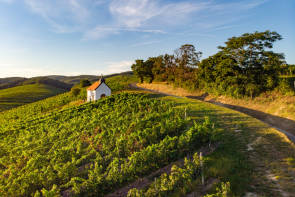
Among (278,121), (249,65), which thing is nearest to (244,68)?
(249,65)

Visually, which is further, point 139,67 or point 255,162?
point 139,67

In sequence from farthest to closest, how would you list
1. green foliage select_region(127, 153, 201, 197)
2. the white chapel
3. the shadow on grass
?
1. the white chapel
2. the shadow on grass
3. green foliage select_region(127, 153, 201, 197)

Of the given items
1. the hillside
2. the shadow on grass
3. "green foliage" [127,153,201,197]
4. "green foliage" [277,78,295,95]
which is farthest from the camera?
"green foliage" [277,78,295,95]

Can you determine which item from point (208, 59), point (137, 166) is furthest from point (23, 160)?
point (208, 59)

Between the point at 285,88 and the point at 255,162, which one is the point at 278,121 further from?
the point at 255,162

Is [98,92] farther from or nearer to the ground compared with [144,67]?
nearer to the ground

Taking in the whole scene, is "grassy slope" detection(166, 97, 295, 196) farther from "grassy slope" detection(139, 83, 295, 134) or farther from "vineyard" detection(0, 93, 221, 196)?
"grassy slope" detection(139, 83, 295, 134)

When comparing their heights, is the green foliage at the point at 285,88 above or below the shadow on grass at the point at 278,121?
above

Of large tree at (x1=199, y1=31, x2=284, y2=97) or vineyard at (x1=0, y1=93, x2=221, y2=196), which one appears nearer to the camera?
vineyard at (x1=0, y1=93, x2=221, y2=196)

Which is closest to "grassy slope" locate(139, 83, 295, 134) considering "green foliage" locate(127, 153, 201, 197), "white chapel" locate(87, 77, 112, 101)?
"green foliage" locate(127, 153, 201, 197)

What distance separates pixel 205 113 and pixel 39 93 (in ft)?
382

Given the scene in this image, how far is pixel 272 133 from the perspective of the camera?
14.1m

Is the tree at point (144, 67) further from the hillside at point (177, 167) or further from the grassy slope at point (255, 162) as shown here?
the grassy slope at point (255, 162)

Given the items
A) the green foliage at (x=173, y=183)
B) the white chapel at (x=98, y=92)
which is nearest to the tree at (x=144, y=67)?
the white chapel at (x=98, y=92)
